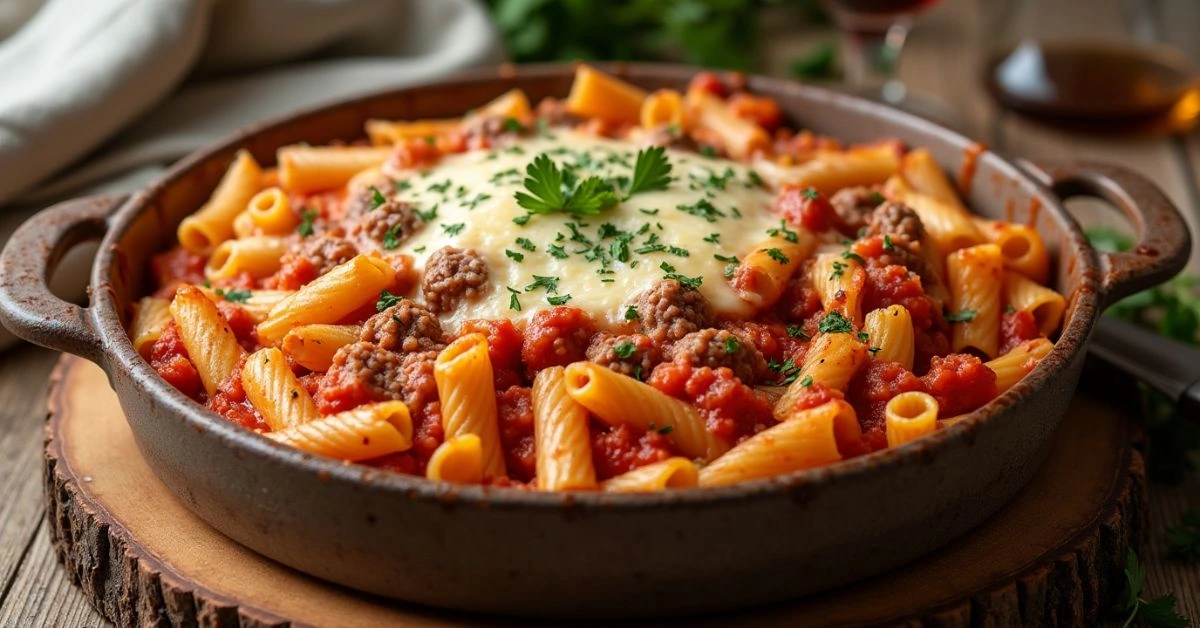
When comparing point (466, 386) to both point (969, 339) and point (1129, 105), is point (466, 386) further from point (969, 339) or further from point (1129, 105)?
point (1129, 105)

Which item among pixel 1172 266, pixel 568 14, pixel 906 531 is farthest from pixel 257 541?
pixel 568 14

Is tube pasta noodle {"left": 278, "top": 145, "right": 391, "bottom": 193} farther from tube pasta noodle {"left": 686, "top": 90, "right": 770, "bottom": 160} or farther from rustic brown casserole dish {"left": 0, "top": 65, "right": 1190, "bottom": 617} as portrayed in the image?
tube pasta noodle {"left": 686, "top": 90, "right": 770, "bottom": 160}

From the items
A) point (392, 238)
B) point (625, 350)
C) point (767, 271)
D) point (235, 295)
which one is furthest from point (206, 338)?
point (767, 271)

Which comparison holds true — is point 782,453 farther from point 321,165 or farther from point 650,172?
point 321,165

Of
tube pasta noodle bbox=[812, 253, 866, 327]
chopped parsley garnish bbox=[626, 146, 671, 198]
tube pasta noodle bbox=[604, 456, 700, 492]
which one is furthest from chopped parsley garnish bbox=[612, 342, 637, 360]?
chopped parsley garnish bbox=[626, 146, 671, 198]

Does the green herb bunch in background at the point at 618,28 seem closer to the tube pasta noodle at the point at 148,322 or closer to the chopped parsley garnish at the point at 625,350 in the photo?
the tube pasta noodle at the point at 148,322
